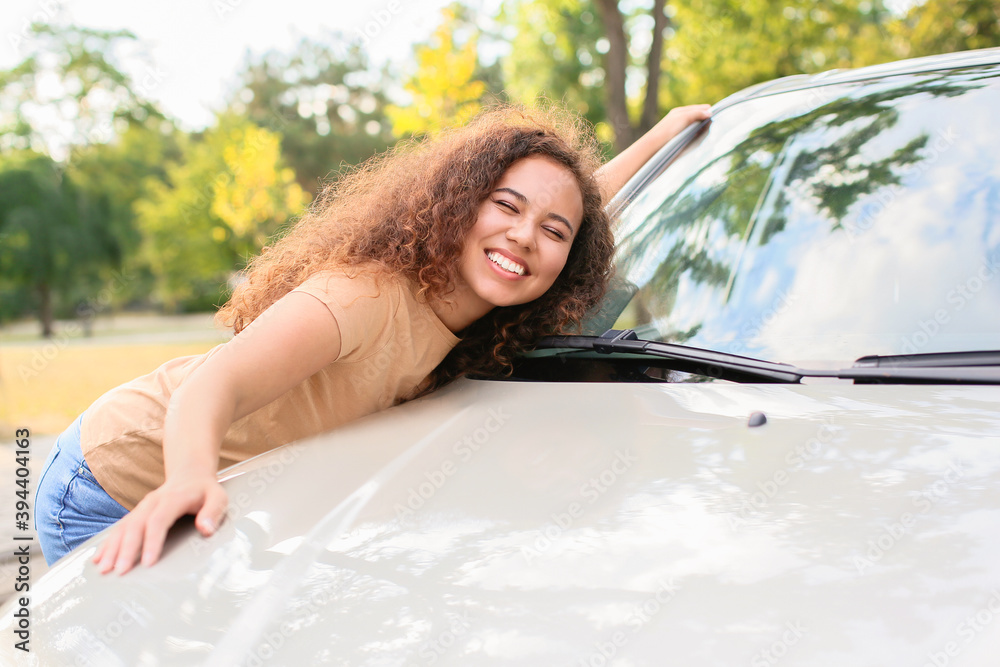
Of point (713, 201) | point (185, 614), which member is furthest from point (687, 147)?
point (185, 614)

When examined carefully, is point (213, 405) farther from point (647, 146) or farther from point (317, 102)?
point (317, 102)

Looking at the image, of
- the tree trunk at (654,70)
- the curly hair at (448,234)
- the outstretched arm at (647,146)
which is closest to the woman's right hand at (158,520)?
the curly hair at (448,234)

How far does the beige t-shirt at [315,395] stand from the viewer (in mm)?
1646

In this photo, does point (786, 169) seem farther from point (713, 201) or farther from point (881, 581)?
point (881, 581)

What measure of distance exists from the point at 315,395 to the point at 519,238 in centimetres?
58

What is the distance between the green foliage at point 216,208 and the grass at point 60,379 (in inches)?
84.1

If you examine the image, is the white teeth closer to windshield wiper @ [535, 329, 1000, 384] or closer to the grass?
windshield wiper @ [535, 329, 1000, 384]

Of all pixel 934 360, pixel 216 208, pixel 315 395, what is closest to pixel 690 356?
pixel 934 360

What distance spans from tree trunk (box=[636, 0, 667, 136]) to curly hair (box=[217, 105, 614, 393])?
6207mm

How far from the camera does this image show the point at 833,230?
1.75m

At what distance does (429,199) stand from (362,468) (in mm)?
718

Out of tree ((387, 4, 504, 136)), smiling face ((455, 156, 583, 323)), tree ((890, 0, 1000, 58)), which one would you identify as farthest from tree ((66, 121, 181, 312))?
smiling face ((455, 156, 583, 323))

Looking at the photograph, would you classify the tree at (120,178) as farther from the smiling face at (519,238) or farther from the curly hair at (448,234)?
the smiling face at (519,238)

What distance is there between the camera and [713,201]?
205 cm
